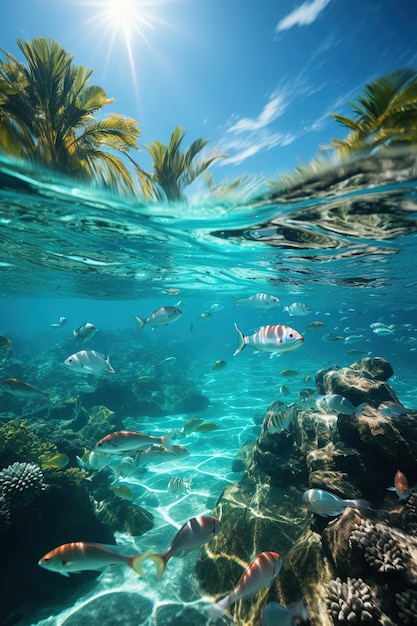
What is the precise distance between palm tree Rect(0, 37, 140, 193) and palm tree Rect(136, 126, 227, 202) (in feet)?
2.13

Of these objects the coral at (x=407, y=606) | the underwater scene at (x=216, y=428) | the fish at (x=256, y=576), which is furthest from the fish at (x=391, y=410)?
the fish at (x=256, y=576)

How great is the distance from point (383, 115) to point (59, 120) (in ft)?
22.9

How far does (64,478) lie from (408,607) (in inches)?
302

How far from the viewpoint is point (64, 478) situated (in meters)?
7.63

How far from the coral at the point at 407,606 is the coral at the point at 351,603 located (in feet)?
0.90

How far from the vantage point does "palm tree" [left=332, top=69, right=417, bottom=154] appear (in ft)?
16.6

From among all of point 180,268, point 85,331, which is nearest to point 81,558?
point 85,331

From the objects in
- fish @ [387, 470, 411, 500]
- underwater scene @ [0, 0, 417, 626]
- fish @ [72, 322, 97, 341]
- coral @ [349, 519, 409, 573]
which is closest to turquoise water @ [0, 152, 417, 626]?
underwater scene @ [0, 0, 417, 626]

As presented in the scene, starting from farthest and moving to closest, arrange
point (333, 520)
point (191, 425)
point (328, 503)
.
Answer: point (191, 425), point (333, 520), point (328, 503)

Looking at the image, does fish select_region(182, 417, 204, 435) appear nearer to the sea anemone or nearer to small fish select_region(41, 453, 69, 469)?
small fish select_region(41, 453, 69, 469)

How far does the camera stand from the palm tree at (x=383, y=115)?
5.06 meters

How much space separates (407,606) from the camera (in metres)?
3.50

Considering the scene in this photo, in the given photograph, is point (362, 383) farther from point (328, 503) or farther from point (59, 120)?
point (59, 120)

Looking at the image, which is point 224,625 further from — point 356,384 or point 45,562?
point 356,384
